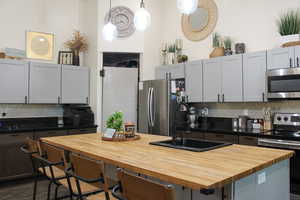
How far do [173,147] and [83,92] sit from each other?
3403 millimetres

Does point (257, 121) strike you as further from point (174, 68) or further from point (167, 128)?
point (174, 68)

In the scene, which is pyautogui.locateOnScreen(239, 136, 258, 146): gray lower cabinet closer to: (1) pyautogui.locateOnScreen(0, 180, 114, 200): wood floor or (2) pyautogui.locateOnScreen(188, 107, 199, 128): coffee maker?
(2) pyautogui.locateOnScreen(188, 107, 199, 128): coffee maker

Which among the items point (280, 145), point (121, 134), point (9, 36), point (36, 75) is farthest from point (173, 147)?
point (9, 36)

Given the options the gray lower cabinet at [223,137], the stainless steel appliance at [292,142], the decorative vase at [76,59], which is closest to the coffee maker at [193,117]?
the gray lower cabinet at [223,137]

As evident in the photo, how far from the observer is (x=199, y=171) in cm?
153

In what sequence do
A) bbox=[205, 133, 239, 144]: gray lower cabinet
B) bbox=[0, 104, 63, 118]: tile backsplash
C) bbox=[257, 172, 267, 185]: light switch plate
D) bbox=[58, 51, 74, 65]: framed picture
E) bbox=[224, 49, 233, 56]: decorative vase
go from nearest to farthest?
bbox=[257, 172, 267, 185]: light switch plate
bbox=[205, 133, 239, 144]: gray lower cabinet
bbox=[224, 49, 233, 56]: decorative vase
bbox=[0, 104, 63, 118]: tile backsplash
bbox=[58, 51, 74, 65]: framed picture

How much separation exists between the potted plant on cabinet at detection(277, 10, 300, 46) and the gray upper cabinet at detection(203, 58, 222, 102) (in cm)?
104

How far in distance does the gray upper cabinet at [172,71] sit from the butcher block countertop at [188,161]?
9.05ft

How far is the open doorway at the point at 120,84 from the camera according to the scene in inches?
211

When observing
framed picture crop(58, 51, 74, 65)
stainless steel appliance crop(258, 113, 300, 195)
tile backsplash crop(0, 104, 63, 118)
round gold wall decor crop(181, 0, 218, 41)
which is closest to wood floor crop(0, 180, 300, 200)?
stainless steel appliance crop(258, 113, 300, 195)

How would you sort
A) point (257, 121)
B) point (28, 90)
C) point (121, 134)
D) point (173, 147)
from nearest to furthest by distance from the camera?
point (173, 147) < point (121, 134) < point (257, 121) < point (28, 90)

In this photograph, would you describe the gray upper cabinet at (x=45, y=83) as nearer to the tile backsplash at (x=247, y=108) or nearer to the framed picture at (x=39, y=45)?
the framed picture at (x=39, y=45)

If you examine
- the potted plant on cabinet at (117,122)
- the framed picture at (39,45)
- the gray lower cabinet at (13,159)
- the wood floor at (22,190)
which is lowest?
the wood floor at (22,190)

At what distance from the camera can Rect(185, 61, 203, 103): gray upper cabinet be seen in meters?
4.75
